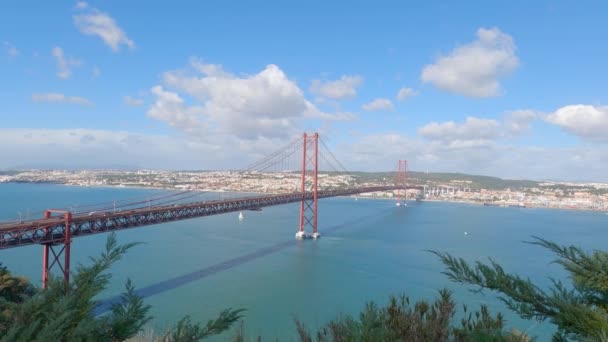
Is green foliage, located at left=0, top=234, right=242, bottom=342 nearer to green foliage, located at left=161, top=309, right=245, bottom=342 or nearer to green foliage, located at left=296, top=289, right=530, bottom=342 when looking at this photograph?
green foliage, located at left=161, top=309, right=245, bottom=342

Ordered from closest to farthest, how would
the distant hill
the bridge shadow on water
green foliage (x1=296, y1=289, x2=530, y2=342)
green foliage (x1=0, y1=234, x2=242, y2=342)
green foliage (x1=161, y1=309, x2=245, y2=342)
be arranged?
green foliage (x1=0, y1=234, x2=242, y2=342)
green foliage (x1=161, y1=309, x2=245, y2=342)
green foliage (x1=296, y1=289, x2=530, y2=342)
the bridge shadow on water
the distant hill

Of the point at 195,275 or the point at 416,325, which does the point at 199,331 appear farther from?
the point at 195,275

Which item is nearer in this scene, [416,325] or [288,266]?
[416,325]

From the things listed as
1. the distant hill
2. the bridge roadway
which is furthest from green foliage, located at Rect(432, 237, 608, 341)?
the distant hill

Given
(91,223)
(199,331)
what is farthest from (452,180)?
(199,331)

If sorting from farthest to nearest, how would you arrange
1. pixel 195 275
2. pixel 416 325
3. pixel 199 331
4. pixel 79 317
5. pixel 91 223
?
pixel 195 275 < pixel 91 223 < pixel 416 325 < pixel 199 331 < pixel 79 317

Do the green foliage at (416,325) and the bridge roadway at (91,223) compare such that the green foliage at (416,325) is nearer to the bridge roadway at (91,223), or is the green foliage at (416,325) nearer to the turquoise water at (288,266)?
the turquoise water at (288,266)

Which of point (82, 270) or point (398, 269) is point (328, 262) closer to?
point (398, 269)

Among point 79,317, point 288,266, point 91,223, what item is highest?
point 79,317

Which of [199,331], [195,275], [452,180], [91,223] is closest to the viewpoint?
[199,331]

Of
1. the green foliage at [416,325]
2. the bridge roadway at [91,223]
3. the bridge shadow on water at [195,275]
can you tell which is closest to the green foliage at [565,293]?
the green foliage at [416,325]

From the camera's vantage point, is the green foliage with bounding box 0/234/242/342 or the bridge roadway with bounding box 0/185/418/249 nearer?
the green foliage with bounding box 0/234/242/342
